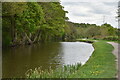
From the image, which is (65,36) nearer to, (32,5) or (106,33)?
(106,33)

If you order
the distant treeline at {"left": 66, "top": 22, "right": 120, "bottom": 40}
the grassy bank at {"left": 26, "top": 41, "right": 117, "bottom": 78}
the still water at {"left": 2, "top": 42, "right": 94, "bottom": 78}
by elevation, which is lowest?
the still water at {"left": 2, "top": 42, "right": 94, "bottom": 78}

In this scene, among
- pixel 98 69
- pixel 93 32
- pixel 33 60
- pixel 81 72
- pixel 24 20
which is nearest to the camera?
pixel 81 72

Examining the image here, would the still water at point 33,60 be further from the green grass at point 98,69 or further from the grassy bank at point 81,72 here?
the green grass at point 98,69

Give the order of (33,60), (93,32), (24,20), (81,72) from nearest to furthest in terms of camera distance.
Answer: (81,72), (33,60), (24,20), (93,32)

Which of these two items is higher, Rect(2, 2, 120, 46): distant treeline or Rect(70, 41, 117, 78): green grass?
Rect(2, 2, 120, 46): distant treeline

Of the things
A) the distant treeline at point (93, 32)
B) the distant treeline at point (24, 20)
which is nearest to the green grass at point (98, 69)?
the distant treeline at point (24, 20)

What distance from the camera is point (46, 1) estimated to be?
144ft

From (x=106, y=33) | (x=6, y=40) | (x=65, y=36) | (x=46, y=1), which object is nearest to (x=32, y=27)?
(x=6, y=40)

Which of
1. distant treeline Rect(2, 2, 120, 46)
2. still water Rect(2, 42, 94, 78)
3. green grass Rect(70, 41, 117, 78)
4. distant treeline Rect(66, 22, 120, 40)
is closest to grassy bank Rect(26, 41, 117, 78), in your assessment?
green grass Rect(70, 41, 117, 78)

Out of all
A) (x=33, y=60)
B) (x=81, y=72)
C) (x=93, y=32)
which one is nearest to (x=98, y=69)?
(x=81, y=72)

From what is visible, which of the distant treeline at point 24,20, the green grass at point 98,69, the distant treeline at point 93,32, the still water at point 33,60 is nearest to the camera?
the green grass at point 98,69

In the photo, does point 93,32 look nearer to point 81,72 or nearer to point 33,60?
point 33,60

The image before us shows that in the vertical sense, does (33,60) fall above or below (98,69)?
below

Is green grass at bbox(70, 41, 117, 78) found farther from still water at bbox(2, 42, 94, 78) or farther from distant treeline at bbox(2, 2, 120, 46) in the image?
distant treeline at bbox(2, 2, 120, 46)
